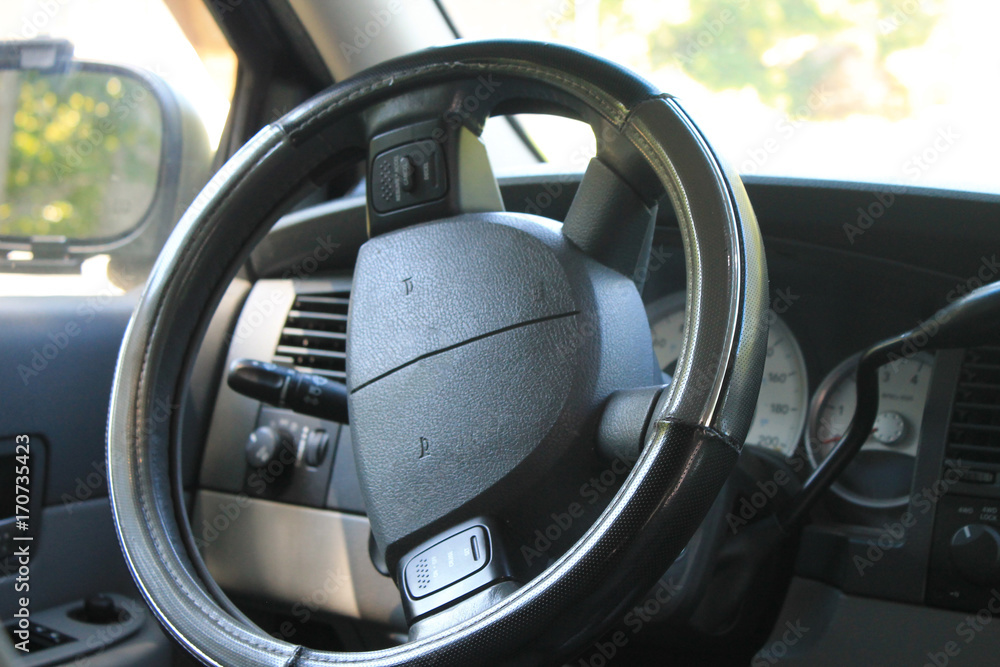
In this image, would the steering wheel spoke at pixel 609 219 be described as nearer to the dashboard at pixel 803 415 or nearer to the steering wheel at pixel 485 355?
the steering wheel at pixel 485 355

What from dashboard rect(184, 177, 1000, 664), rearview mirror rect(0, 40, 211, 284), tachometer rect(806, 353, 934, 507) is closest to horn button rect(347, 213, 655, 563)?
dashboard rect(184, 177, 1000, 664)

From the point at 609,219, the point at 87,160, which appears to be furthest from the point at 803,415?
the point at 87,160

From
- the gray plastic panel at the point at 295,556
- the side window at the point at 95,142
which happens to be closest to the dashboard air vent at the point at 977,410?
the gray plastic panel at the point at 295,556

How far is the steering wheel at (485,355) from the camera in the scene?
64 centimetres

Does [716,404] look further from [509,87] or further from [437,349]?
[509,87]

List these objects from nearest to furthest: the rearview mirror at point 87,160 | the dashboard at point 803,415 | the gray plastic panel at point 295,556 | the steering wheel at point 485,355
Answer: the steering wheel at point 485,355 → the dashboard at point 803,415 → the gray plastic panel at point 295,556 → the rearview mirror at point 87,160

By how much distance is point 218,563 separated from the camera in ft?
4.83

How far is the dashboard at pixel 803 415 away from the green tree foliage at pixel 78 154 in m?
0.35

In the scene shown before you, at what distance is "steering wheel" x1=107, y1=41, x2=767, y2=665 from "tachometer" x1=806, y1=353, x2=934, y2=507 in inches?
19.4

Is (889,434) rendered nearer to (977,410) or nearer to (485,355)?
(977,410)

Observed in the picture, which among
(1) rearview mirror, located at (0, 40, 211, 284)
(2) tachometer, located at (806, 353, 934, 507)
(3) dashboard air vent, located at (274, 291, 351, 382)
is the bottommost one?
(2) tachometer, located at (806, 353, 934, 507)

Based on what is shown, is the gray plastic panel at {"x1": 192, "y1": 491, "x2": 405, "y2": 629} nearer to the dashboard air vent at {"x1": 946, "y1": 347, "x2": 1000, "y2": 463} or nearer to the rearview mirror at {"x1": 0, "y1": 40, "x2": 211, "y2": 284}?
the rearview mirror at {"x1": 0, "y1": 40, "x2": 211, "y2": 284}

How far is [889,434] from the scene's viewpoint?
121cm

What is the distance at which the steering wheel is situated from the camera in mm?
644
